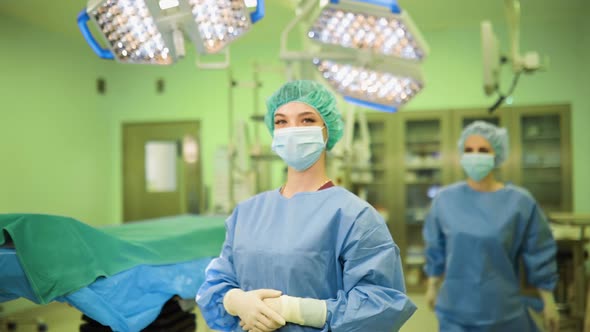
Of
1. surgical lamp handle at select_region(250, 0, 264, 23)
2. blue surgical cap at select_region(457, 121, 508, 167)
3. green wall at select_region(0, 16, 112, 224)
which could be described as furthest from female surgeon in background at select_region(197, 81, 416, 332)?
green wall at select_region(0, 16, 112, 224)

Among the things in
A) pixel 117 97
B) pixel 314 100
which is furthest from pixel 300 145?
pixel 117 97

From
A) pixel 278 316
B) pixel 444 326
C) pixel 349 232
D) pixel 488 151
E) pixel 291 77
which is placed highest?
pixel 291 77

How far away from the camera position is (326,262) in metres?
1.19

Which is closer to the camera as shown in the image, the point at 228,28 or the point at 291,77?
the point at 228,28

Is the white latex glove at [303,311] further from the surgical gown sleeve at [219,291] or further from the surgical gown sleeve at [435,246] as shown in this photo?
the surgical gown sleeve at [435,246]

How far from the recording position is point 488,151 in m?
2.28

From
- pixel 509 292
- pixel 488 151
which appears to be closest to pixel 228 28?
pixel 488 151

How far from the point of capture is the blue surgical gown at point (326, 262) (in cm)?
112

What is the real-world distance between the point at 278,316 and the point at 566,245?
12.2 feet

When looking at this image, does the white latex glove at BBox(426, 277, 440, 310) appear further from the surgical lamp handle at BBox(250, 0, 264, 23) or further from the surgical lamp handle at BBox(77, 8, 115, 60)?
the surgical lamp handle at BBox(77, 8, 115, 60)

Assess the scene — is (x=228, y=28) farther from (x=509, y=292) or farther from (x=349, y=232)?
(x=509, y=292)

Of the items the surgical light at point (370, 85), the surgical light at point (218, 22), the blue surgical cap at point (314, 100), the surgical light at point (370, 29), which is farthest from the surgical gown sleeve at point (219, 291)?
the surgical light at point (370, 85)

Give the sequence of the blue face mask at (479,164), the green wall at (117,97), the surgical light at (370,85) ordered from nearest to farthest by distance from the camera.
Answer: the surgical light at (370,85), the blue face mask at (479,164), the green wall at (117,97)

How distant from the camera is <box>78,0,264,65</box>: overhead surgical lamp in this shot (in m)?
1.41
